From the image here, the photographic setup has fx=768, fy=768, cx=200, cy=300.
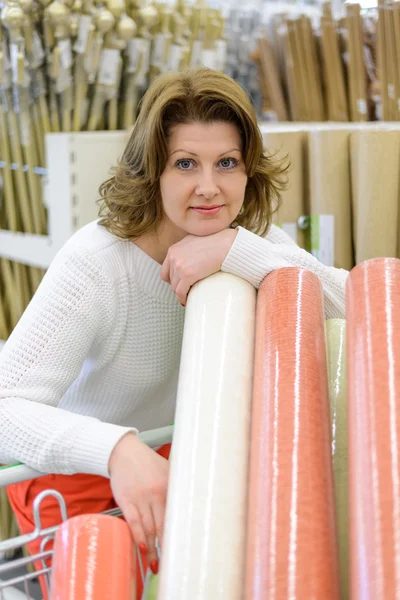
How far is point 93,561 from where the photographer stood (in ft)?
2.45

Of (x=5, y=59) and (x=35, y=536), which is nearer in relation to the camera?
(x=35, y=536)

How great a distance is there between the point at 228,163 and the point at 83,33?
4.22 feet

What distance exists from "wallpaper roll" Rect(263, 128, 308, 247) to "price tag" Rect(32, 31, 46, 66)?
83 centimetres

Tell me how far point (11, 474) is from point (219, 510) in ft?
1.32

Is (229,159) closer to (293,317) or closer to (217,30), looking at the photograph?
(293,317)

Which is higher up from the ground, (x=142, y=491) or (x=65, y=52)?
(x=65, y=52)

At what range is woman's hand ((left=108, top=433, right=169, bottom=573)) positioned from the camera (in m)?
0.86

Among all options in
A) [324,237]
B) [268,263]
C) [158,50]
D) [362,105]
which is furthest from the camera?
[158,50]

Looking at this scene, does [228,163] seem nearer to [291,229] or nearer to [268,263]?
[268,263]

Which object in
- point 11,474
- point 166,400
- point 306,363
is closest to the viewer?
point 306,363

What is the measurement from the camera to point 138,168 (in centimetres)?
124

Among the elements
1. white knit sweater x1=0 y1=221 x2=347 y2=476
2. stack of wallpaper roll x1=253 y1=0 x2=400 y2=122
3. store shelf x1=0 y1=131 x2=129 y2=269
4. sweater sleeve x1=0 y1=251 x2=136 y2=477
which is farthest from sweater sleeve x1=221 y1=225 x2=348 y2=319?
store shelf x1=0 y1=131 x2=129 y2=269

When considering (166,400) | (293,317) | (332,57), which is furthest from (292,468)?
(332,57)

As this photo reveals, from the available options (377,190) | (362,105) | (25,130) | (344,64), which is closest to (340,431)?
(377,190)
